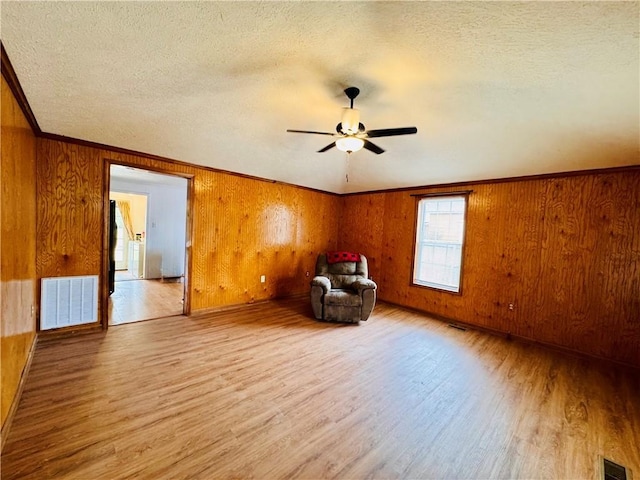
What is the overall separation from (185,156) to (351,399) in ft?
11.6

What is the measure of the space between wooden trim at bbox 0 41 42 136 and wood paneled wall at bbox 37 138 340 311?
1.58 feet

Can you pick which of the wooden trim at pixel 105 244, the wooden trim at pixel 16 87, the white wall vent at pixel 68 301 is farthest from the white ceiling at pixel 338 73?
the white wall vent at pixel 68 301

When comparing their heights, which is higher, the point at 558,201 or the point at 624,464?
the point at 558,201

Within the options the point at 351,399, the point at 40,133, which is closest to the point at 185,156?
the point at 40,133

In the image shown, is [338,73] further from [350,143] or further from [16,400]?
[16,400]

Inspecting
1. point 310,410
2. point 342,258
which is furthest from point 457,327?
point 310,410

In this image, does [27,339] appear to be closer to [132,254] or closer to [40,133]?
[40,133]

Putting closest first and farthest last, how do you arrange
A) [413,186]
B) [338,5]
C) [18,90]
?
[338,5] < [18,90] < [413,186]

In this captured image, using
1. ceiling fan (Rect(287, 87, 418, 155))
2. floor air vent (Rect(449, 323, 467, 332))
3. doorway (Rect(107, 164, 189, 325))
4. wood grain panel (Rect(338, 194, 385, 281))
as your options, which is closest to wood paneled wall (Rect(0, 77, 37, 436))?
ceiling fan (Rect(287, 87, 418, 155))

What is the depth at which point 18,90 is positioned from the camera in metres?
2.01

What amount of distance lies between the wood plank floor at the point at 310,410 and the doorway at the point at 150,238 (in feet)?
7.19

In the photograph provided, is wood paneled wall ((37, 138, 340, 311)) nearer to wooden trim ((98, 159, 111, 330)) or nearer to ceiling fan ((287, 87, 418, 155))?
wooden trim ((98, 159, 111, 330))

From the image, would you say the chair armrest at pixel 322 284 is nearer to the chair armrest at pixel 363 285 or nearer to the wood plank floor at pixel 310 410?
the chair armrest at pixel 363 285

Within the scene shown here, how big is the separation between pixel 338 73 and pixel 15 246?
109 inches
